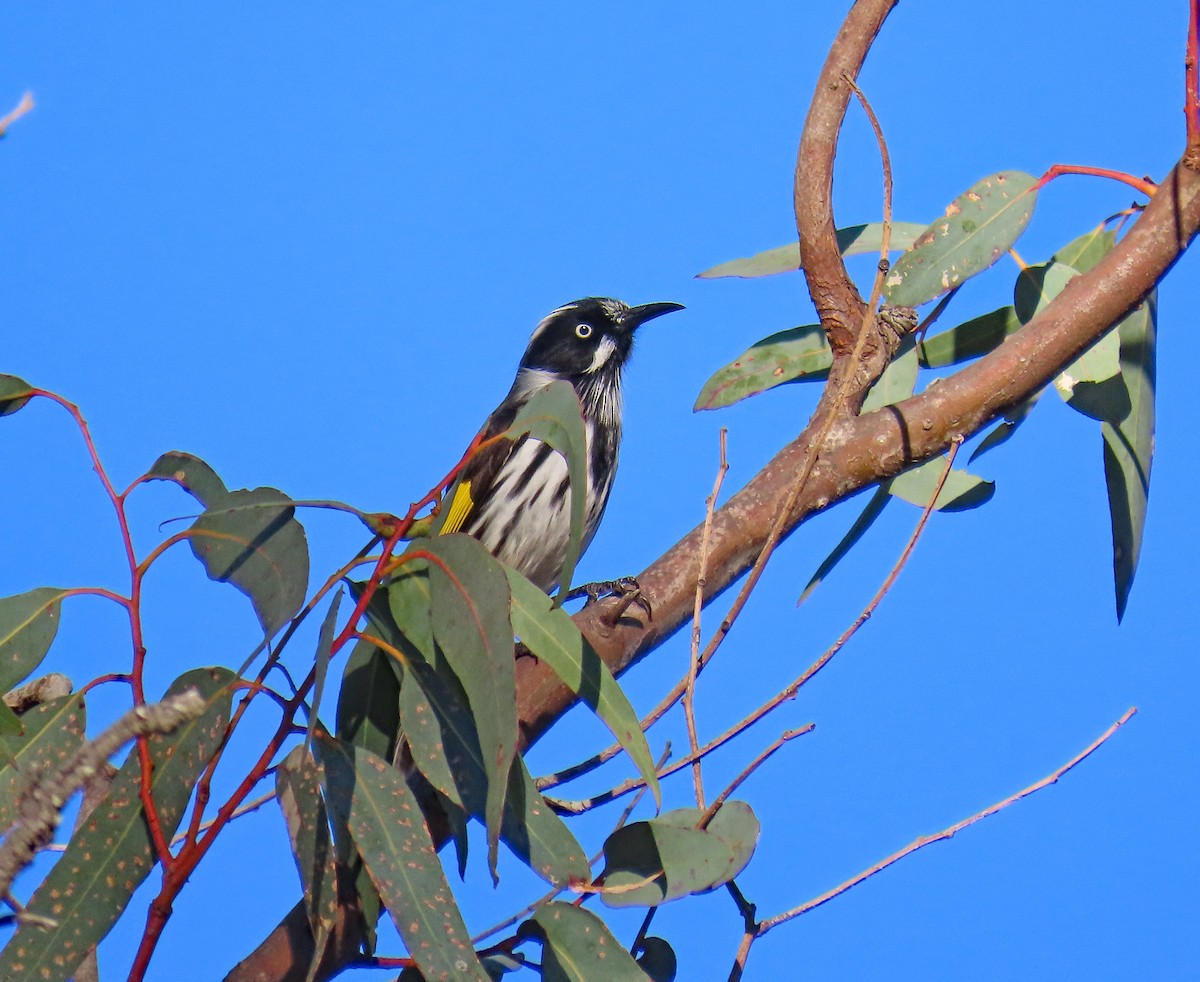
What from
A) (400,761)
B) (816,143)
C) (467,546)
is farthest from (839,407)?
(400,761)

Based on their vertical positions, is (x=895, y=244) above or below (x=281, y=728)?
above

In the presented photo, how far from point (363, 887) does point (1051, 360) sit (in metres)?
1.04

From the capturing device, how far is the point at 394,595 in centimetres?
155

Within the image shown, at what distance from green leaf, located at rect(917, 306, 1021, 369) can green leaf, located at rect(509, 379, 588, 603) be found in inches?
35.9

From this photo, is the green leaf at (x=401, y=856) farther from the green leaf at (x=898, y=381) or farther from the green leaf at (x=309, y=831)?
the green leaf at (x=898, y=381)

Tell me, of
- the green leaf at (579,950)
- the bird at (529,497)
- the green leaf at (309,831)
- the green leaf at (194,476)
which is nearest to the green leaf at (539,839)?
the green leaf at (579,950)

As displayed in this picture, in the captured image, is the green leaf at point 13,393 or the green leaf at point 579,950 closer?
the green leaf at point 579,950

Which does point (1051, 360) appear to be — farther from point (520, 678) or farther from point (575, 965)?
point (575, 965)

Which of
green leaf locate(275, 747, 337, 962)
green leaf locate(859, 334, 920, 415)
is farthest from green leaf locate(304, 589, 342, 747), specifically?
green leaf locate(859, 334, 920, 415)

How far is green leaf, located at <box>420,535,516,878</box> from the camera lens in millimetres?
1340

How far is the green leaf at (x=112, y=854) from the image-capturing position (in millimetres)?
1415

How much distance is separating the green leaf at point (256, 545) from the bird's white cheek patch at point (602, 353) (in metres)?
2.07

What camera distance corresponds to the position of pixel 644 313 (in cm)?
361

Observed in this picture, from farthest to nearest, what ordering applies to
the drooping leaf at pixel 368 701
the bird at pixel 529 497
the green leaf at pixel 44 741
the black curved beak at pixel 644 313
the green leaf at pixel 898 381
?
the black curved beak at pixel 644 313 → the bird at pixel 529 497 → the green leaf at pixel 898 381 → the drooping leaf at pixel 368 701 → the green leaf at pixel 44 741
